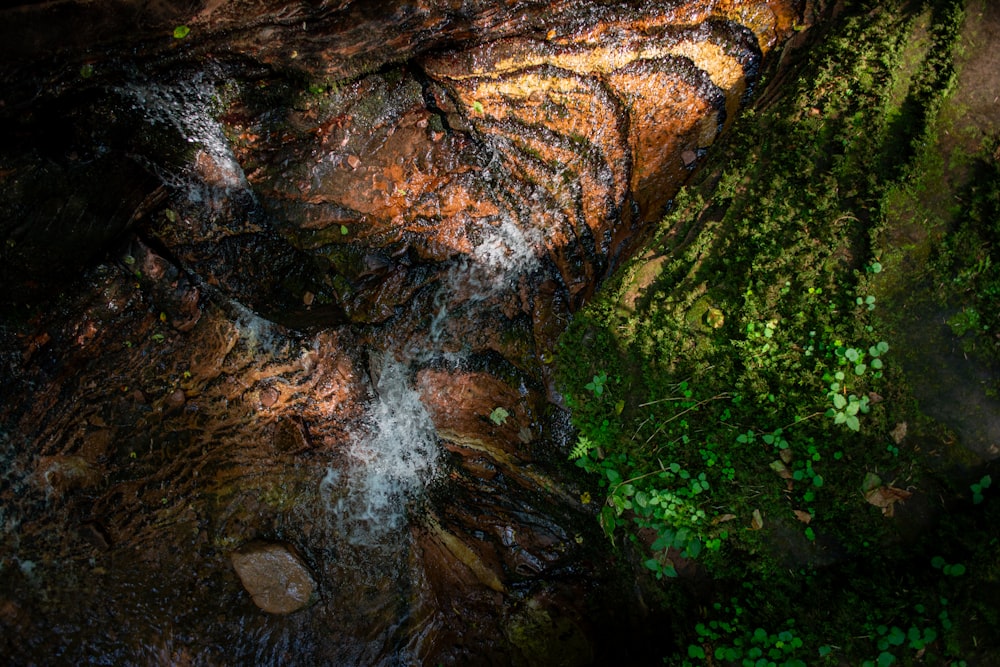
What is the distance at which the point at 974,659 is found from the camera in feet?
7.08

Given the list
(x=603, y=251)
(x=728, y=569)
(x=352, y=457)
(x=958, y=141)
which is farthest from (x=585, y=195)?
(x=352, y=457)

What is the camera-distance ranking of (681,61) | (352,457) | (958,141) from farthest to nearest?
(352,457), (681,61), (958,141)

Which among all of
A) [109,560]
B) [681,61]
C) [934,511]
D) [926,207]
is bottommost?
[109,560]

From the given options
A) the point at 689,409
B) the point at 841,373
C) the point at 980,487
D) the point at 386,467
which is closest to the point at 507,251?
the point at 689,409

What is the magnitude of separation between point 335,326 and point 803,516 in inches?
125

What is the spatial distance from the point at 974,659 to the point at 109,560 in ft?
16.1

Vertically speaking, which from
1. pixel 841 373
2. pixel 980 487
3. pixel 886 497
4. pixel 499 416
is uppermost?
pixel 841 373

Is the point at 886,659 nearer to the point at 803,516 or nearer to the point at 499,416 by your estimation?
the point at 803,516

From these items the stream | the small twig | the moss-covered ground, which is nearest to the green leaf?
the moss-covered ground

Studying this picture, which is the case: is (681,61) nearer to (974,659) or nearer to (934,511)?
(934,511)

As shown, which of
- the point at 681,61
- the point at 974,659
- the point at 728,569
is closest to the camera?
the point at 974,659

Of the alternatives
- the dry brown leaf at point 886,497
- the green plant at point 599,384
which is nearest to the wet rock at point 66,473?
the green plant at point 599,384

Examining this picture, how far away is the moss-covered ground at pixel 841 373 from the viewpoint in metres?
2.24

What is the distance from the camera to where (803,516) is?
2.43m
